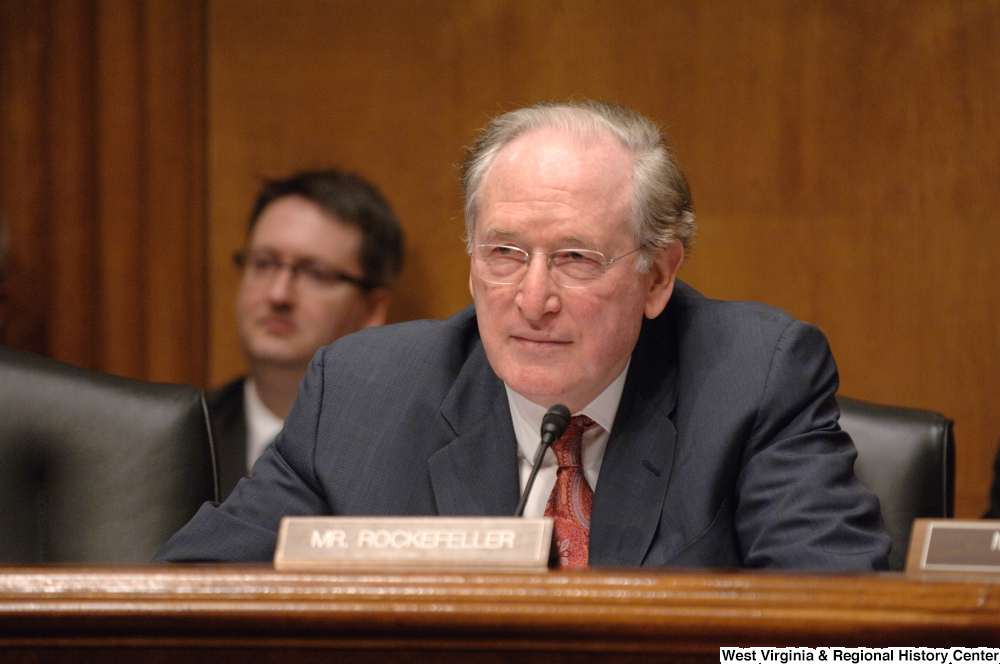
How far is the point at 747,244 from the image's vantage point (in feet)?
8.55

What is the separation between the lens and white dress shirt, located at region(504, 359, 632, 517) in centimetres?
156

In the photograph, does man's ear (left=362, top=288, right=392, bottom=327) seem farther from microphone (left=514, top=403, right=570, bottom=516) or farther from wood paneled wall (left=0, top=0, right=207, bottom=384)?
microphone (left=514, top=403, right=570, bottom=516)

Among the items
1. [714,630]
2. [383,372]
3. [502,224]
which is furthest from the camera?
[383,372]

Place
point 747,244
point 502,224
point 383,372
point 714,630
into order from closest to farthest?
point 714,630
point 502,224
point 383,372
point 747,244

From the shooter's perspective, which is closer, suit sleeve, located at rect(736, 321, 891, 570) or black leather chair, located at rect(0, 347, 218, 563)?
suit sleeve, located at rect(736, 321, 891, 570)

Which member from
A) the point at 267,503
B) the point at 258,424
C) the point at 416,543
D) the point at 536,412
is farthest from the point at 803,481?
the point at 258,424

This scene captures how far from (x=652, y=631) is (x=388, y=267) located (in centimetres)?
207

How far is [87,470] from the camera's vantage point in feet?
5.12

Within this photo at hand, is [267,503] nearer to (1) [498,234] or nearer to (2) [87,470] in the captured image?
(2) [87,470]

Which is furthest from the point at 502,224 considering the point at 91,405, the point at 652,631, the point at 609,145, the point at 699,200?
the point at 699,200

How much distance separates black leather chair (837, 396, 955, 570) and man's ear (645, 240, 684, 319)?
42 cm

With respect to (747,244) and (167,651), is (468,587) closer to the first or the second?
(167,651)

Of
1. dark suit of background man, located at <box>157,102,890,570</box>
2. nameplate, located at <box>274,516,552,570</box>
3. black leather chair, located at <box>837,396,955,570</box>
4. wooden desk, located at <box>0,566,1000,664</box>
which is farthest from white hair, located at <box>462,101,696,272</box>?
wooden desk, located at <box>0,566,1000,664</box>

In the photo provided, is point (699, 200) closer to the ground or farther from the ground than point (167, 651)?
farther from the ground
